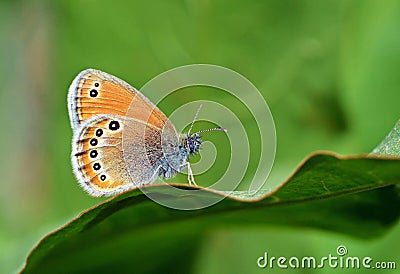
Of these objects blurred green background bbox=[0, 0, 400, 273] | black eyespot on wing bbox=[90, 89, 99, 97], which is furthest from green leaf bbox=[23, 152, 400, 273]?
black eyespot on wing bbox=[90, 89, 99, 97]

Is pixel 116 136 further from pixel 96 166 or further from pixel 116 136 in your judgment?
pixel 96 166

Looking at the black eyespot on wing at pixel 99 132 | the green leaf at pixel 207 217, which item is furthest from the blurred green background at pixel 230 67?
the black eyespot on wing at pixel 99 132

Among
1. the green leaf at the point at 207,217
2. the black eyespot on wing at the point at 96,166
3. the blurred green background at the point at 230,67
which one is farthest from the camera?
the blurred green background at the point at 230,67

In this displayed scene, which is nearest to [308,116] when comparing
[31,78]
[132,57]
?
[132,57]

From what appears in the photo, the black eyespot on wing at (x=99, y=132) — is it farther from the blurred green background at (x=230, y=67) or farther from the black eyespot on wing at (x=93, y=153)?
the blurred green background at (x=230, y=67)

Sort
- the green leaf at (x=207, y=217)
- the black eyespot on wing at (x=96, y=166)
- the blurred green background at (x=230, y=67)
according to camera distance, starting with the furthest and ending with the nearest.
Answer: the blurred green background at (x=230, y=67), the black eyespot on wing at (x=96, y=166), the green leaf at (x=207, y=217)
